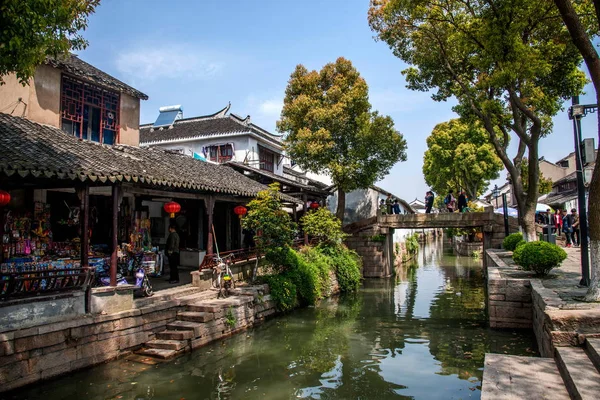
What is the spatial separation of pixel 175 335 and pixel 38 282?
8.89 feet

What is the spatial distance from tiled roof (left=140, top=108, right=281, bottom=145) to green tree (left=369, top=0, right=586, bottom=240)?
919 centimetres

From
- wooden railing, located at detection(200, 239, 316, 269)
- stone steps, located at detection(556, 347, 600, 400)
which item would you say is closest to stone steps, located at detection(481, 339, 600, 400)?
stone steps, located at detection(556, 347, 600, 400)

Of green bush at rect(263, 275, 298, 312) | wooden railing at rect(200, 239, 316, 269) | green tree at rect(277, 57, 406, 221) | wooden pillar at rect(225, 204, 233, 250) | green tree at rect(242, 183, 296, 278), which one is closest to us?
wooden railing at rect(200, 239, 316, 269)

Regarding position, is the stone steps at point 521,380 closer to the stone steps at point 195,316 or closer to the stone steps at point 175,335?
the stone steps at point 175,335

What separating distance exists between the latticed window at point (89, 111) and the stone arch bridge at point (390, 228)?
1357 centimetres

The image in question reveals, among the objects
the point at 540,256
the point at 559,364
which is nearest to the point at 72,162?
the point at 559,364

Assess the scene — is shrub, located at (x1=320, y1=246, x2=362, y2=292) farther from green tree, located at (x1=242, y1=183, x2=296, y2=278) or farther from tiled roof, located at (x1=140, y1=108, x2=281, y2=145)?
tiled roof, located at (x1=140, y1=108, x2=281, y2=145)

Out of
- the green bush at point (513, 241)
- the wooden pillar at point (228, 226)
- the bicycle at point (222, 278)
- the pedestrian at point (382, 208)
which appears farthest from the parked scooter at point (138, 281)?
the pedestrian at point (382, 208)

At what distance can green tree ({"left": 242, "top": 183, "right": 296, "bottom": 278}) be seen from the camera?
39.9 ft

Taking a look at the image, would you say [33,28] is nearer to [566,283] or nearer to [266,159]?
[566,283]

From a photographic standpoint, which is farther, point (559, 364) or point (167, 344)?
point (167, 344)

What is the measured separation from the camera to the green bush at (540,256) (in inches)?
361

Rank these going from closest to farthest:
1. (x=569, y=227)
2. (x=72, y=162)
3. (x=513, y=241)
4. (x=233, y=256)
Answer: (x=72, y=162) → (x=233, y=256) → (x=513, y=241) → (x=569, y=227)

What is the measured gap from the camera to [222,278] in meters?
11.0
